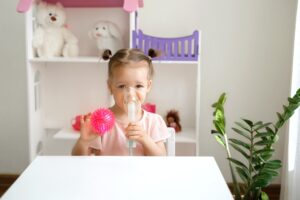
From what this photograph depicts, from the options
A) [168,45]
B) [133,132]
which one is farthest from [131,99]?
[168,45]

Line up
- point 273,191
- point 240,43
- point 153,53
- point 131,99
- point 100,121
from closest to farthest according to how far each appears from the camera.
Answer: point 100,121 < point 131,99 < point 153,53 < point 240,43 < point 273,191

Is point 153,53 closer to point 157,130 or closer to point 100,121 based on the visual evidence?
point 157,130

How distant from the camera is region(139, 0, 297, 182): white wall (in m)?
1.90

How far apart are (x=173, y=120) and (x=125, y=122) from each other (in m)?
0.70

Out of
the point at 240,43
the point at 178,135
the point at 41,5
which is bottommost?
the point at 178,135

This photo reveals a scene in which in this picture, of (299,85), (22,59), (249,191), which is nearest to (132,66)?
(249,191)

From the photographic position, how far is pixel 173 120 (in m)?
1.92

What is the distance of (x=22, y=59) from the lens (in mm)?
2012

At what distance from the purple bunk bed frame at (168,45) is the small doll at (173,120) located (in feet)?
1.13

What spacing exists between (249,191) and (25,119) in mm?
1387

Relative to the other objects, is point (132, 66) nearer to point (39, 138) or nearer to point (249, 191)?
point (249, 191)

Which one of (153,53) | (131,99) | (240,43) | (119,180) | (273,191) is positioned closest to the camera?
(119,180)

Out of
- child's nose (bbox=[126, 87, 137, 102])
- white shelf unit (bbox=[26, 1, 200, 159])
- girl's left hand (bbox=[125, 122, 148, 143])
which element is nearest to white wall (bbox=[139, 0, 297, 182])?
white shelf unit (bbox=[26, 1, 200, 159])

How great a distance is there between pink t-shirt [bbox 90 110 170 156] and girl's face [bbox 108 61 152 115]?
0.11m
